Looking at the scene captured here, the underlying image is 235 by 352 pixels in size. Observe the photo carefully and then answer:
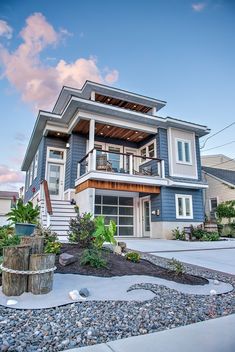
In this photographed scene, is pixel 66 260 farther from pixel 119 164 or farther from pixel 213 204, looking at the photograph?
pixel 213 204

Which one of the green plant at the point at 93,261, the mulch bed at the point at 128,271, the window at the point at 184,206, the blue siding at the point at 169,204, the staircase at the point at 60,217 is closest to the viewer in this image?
the mulch bed at the point at 128,271

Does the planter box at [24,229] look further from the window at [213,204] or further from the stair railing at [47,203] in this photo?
the window at [213,204]

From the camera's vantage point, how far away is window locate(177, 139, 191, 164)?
40.9ft

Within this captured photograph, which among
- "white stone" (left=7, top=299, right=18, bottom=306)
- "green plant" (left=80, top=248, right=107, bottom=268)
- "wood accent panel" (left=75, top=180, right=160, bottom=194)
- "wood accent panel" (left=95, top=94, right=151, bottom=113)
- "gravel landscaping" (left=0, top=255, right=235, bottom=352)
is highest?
"wood accent panel" (left=95, top=94, right=151, bottom=113)

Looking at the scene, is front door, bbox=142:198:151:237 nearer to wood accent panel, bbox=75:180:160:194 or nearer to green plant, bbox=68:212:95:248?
wood accent panel, bbox=75:180:160:194

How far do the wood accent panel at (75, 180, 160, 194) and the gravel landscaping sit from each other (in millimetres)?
7105

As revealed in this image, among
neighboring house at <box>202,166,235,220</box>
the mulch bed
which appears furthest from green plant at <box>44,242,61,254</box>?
neighboring house at <box>202,166,235,220</box>

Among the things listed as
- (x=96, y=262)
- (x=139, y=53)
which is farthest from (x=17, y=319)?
(x=139, y=53)

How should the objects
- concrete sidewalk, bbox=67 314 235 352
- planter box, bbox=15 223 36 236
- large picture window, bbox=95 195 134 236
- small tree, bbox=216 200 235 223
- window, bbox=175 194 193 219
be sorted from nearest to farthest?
concrete sidewalk, bbox=67 314 235 352 → planter box, bbox=15 223 36 236 → window, bbox=175 194 193 219 → large picture window, bbox=95 195 134 236 → small tree, bbox=216 200 235 223

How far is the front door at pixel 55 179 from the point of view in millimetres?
12039

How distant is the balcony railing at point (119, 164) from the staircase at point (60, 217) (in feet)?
5.37

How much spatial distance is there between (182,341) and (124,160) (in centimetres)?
1086

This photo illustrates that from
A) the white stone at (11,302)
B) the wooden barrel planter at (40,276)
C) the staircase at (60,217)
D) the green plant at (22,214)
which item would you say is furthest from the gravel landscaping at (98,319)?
the staircase at (60,217)

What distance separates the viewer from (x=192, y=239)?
36.1 ft
